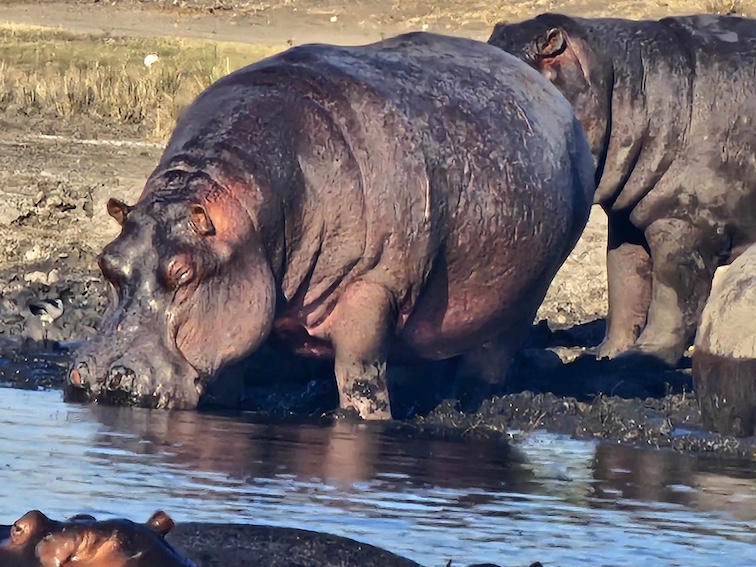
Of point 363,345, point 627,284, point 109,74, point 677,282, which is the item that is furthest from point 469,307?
point 109,74

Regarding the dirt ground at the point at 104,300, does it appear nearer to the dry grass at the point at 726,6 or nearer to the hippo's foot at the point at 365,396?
the hippo's foot at the point at 365,396

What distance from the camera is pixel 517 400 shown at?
8.04 meters

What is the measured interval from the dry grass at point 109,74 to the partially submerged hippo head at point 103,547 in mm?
11398

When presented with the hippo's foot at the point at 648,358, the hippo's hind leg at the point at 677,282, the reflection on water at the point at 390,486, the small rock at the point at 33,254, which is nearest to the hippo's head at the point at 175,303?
the reflection on water at the point at 390,486

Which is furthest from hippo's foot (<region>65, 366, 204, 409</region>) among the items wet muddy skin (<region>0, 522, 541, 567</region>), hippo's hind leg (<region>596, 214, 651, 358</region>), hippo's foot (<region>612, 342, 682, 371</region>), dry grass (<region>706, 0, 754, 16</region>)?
dry grass (<region>706, 0, 754, 16</region>)

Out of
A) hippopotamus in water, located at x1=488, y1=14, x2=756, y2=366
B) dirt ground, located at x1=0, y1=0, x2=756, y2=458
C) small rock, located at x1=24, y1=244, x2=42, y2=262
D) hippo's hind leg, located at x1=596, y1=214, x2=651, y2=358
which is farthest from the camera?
small rock, located at x1=24, y1=244, x2=42, y2=262

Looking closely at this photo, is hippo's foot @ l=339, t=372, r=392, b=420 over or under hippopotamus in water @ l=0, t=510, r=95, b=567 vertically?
over

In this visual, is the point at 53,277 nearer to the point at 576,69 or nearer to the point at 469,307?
the point at 576,69

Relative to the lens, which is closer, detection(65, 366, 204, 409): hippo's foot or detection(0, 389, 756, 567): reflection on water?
detection(0, 389, 756, 567): reflection on water

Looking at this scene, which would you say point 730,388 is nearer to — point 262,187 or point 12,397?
point 262,187

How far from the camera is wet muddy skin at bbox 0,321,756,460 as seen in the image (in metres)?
7.54

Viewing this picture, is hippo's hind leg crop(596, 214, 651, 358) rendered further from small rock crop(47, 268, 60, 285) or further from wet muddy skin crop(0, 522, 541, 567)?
wet muddy skin crop(0, 522, 541, 567)

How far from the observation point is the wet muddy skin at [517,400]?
7.54 metres

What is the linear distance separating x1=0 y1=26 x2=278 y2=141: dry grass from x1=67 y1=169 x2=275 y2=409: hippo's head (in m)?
7.81
